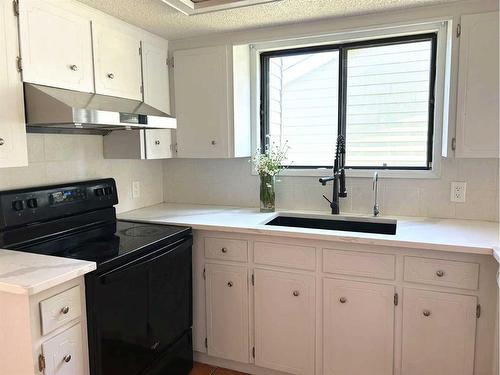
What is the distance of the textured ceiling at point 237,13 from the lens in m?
2.05

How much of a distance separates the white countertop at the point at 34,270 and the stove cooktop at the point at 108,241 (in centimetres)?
10

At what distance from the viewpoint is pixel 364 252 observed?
1913 millimetres

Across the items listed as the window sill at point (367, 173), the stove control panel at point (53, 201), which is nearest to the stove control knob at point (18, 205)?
the stove control panel at point (53, 201)

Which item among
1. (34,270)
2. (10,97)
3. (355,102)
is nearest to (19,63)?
(10,97)

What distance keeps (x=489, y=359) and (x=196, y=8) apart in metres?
2.30

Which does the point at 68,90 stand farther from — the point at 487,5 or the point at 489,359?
the point at 489,359

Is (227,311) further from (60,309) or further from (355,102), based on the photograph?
(355,102)

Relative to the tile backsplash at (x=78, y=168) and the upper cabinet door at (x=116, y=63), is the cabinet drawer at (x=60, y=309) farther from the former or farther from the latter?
the upper cabinet door at (x=116, y=63)

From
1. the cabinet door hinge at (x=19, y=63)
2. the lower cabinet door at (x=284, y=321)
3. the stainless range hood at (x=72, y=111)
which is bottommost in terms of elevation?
the lower cabinet door at (x=284, y=321)

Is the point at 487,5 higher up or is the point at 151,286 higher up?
the point at 487,5

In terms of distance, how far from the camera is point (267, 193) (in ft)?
8.44

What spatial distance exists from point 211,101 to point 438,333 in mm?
1907

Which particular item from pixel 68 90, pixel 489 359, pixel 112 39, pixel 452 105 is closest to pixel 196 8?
pixel 112 39

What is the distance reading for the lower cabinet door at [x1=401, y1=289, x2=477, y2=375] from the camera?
1.77m
